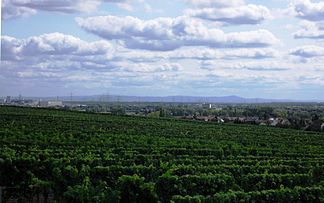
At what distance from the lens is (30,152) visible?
2111 cm

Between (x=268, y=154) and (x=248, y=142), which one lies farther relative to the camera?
(x=248, y=142)

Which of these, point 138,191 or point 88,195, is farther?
point 138,191

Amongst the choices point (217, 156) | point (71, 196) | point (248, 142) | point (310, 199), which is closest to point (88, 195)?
point (71, 196)

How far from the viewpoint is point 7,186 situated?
18547mm

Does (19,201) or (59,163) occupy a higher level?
(59,163)

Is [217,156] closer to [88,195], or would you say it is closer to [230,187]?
[230,187]

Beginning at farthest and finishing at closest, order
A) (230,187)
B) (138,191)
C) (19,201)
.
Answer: (19,201), (230,187), (138,191)

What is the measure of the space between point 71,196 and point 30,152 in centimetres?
767

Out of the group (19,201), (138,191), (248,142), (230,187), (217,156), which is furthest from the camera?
(248,142)

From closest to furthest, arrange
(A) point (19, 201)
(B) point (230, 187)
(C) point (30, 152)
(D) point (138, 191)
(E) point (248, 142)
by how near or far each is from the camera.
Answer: (D) point (138, 191), (B) point (230, 187), (A) point (19, 201), (C) point (30, 152), (E) point (248, 142)

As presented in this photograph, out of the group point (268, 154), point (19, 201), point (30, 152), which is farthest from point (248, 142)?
point (19, 201)

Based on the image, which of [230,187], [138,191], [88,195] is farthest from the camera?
[230,187]

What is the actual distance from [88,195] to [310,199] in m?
7.31

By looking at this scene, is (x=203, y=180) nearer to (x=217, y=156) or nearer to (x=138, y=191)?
(x=138, y=191)
